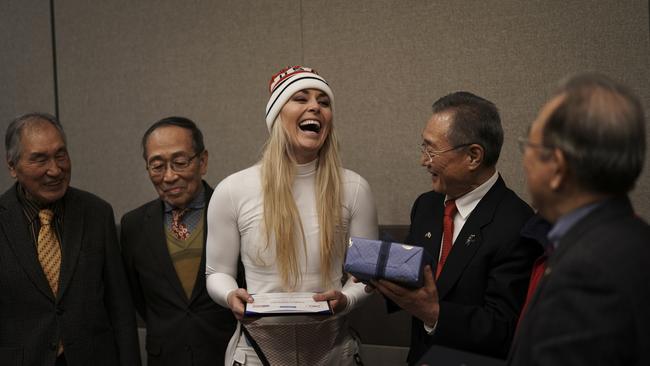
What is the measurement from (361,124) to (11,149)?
5.57 ft

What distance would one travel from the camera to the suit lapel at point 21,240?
7.32ft

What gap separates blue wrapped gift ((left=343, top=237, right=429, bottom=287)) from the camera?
1674mm

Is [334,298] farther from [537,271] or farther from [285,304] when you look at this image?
[537,271]

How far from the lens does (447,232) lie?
2.02 m

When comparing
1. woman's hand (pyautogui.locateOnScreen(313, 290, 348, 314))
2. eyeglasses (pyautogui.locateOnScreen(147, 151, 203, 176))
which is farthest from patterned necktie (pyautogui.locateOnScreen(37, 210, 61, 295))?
woman's hand (pyautogui.locateOnScreen(313, 290, 348, 314))

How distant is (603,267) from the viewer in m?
1.04

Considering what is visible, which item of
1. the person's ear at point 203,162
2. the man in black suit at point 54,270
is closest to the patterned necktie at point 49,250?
the man in black suit at point 54,270

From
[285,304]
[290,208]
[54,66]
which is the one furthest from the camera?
[54,66]

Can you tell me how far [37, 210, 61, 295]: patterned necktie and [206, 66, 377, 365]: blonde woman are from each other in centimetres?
65

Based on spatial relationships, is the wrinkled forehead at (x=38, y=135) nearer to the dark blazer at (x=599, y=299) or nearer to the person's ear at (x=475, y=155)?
the person's ear at (x=475, y=155)

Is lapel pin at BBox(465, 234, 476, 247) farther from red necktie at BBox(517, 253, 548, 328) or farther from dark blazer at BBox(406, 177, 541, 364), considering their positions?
red necktie at BBox(517, 253, 548, 328)

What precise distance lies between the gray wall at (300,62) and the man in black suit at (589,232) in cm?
182

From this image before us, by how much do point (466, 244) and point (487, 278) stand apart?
126mm

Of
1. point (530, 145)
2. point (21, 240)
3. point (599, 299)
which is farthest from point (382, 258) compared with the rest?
point (21, 240)
